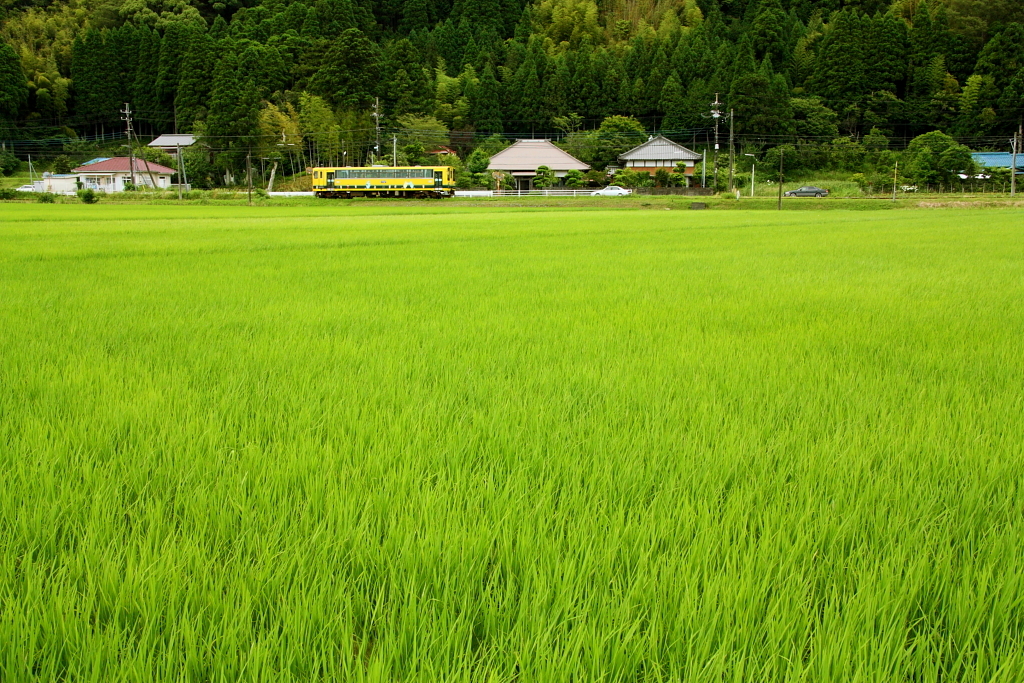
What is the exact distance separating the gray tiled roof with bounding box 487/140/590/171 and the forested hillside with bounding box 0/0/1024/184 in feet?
22.4

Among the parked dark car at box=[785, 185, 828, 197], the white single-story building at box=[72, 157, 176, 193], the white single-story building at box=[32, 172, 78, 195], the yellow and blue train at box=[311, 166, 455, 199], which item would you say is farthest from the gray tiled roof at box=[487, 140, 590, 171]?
the white single-story building at box=[32, 172, 78, 195]

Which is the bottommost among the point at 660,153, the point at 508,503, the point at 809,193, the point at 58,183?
the point at 508,503

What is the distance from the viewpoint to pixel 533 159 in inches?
2520

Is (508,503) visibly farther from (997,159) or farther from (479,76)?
(479,76)

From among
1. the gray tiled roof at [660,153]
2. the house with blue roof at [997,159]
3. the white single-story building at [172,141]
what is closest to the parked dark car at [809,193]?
the gray tiled roof at [660,153]

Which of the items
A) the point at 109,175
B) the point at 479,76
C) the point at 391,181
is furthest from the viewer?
the point at 479,76

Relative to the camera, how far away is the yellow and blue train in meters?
44.8

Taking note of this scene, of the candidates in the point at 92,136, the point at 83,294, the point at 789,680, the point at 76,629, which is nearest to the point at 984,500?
the point at 789,680

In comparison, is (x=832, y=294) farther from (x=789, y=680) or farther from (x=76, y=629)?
(x=76, y=629)

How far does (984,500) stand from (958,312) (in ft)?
13.0

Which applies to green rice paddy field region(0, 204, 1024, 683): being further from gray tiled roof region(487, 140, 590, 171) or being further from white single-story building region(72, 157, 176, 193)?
white single-story building region(72, 157, 176, 193)

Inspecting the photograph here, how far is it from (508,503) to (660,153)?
65650 mm

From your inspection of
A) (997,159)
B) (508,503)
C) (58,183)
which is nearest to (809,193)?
(997,159)

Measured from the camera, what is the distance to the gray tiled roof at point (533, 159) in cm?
6312
